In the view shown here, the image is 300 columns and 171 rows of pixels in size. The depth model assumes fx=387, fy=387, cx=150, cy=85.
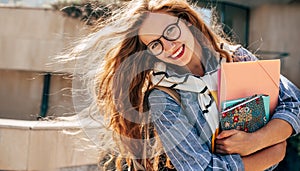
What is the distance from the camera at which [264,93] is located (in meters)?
1.09

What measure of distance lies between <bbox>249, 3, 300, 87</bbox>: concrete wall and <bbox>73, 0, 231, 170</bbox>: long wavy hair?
5.75 meters

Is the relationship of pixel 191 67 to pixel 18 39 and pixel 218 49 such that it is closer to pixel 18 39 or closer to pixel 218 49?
pixel 218 49

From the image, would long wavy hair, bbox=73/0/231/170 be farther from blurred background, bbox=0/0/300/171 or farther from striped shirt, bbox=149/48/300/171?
blurred background, bbox=0/0/300/171

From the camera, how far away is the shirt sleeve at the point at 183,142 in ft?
2.98

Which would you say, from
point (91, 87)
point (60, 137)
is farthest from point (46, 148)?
point (91, 87)

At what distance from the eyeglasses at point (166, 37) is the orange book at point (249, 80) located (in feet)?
0.49

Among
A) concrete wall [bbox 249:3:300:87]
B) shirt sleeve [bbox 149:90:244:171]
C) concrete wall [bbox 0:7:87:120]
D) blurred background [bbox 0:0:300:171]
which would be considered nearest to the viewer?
shirt sleeve [bbox 149:90:244:171]

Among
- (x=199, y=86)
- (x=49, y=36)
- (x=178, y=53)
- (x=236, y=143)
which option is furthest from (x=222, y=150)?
(x=49, y=36)

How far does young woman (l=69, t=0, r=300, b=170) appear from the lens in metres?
0.94

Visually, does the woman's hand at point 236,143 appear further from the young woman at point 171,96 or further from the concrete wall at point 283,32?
the concrete wall at point 283,32

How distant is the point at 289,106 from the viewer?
1.09 metres

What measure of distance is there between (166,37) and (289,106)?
1.32ft

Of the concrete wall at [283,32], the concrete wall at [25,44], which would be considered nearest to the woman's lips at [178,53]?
the concrete wall at [25,44]

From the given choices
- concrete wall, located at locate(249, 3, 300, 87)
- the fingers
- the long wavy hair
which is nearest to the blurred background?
concrete wall, located at locate(249, 3, 300, 87)
